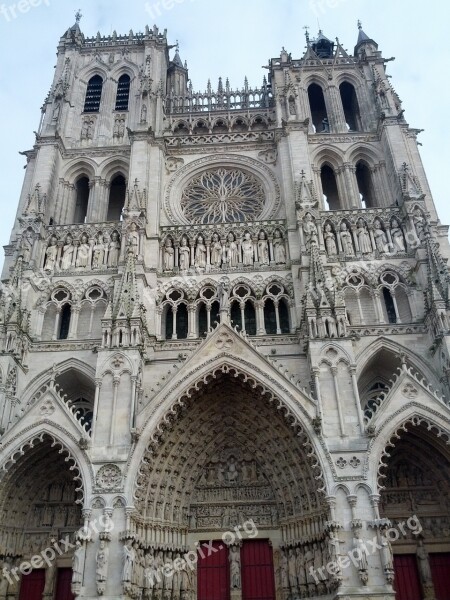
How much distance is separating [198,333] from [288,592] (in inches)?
329

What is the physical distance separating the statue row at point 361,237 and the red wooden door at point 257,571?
10.2 meters

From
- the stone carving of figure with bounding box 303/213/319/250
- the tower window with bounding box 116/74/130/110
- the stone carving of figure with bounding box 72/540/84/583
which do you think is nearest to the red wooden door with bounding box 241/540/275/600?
the stone carving of figure with bounding box 72/540/84/583

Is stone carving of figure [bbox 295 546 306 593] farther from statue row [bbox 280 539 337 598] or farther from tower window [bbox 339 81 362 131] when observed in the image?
tower window [bbox 339 81 362 131]

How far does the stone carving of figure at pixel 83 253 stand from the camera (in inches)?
824

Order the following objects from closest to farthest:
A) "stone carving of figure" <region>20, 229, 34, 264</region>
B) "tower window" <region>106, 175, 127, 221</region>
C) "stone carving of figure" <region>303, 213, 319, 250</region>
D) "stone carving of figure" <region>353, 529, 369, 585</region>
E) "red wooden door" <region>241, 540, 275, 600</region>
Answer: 1. "stone carving of figure" <region>353, 529, 369, 585</region>
2. "red wooden door" <region>241, 540, 275, 600</region>
3. "stone carving of figure" <region>303, 213, 319, 250</region>
4. "stone carving of figure" <region>20, 229, 34, 264</region>
5. "tower window" <region>106, 175, 127, 221</region>

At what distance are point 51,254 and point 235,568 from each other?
41.9ft

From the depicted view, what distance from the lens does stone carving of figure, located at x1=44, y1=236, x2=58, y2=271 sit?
20.8m

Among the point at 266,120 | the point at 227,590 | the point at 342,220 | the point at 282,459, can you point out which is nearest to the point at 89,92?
the point at 266,120

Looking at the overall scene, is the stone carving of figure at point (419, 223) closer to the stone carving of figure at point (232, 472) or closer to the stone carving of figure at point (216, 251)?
the stone carving of figure at point (216, 251)

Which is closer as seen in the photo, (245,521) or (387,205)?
(245,521)

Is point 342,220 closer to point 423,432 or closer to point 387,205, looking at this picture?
point 387,205

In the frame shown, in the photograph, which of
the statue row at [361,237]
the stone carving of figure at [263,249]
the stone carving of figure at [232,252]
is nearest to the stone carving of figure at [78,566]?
the stone carving of figure at [232,252]

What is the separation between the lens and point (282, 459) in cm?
1655

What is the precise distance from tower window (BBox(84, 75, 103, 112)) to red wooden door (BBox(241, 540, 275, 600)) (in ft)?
67.8
